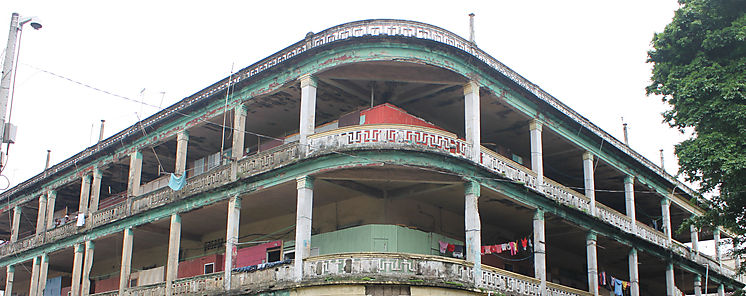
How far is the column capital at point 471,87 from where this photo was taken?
22.2m

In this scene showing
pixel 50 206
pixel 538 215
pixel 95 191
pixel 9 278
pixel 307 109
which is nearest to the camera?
pixel 307 109

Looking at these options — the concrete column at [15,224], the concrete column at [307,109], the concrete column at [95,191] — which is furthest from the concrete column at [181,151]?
the concrete column at [15,224]

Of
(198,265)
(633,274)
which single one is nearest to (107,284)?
(198,265)

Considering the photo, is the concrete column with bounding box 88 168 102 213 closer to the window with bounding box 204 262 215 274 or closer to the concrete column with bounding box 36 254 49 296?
the concrete column with bounding box 36 254 49 296

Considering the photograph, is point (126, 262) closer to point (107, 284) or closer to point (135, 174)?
point (135, 174)

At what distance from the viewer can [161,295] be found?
25.0 metres

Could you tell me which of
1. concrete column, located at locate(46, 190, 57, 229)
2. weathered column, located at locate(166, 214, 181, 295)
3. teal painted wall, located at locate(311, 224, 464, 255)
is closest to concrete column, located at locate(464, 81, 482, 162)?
teal painted wall, located at locate(311, 224, 464, 255)

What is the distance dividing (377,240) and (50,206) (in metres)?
19.1

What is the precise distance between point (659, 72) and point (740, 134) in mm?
2906

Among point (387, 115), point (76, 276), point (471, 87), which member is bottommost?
point (76, 276)

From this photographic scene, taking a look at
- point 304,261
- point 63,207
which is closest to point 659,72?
point 304,261

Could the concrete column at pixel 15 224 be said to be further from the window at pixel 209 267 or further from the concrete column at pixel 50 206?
the window at pixel 209 267

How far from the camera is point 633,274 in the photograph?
27969 mm

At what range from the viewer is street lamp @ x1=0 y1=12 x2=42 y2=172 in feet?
49.4
